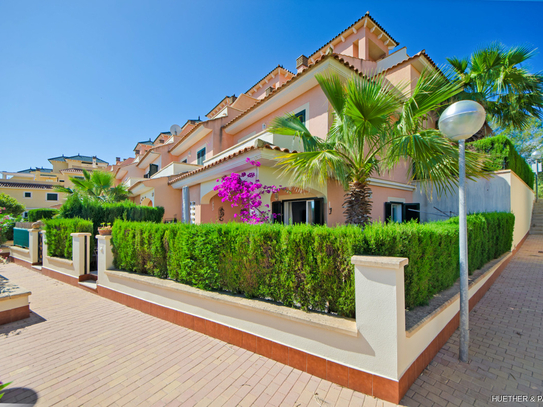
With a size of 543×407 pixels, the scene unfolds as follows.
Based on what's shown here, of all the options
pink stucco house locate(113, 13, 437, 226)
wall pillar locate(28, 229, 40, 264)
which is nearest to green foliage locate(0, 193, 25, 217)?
pink stucco house locate(113, 13, 437, 226)

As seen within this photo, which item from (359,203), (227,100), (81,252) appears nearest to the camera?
(359,203)

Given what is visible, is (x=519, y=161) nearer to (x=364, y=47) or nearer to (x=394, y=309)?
(x=364, y=47)

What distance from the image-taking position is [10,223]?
47.6 ft

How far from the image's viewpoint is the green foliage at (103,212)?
29.8 ft

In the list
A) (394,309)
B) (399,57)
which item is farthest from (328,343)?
(399,57)

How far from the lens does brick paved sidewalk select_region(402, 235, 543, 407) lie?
2.73m

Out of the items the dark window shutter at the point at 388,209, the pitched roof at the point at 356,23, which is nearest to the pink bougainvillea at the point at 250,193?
the dark window shutter at the point at 388,209

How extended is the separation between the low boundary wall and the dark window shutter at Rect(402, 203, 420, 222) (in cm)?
758

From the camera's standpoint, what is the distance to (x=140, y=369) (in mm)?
3371

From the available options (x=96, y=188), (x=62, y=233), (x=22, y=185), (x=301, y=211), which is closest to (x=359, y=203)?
(x=301, y=211)

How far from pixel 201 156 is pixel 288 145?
8661 millimetres

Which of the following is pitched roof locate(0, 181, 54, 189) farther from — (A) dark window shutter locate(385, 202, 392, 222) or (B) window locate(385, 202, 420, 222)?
(B) window locate(385, 202, 420, 222)

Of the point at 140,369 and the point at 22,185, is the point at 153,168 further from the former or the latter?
the point at 22,185

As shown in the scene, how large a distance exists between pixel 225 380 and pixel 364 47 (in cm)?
1643
